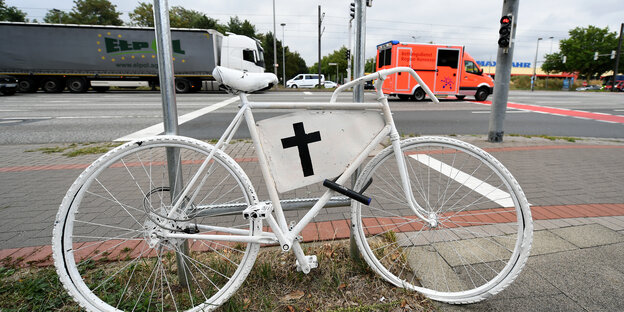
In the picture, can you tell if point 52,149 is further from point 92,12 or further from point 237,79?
point 92,12

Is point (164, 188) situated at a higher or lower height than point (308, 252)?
higher

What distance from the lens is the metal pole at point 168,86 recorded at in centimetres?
176

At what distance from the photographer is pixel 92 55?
20.5 m

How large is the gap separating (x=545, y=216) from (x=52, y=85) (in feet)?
86.7

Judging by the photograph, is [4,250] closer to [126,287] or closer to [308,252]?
[126,287]

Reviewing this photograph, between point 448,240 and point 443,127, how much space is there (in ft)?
23.9

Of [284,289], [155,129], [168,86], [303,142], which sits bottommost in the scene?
[284,289]

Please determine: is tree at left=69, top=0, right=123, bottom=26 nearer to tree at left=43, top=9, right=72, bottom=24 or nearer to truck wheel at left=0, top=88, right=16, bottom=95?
tree at left=43, top=9, right=72, bottom=24

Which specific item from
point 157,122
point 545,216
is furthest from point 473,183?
point 157,122

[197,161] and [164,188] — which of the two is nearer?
[197,161]

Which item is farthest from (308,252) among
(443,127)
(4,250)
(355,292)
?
(443,127)

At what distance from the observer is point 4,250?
2.54 metres

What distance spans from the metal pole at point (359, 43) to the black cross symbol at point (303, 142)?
0.47m

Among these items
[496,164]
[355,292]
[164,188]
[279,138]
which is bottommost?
[355,292]
